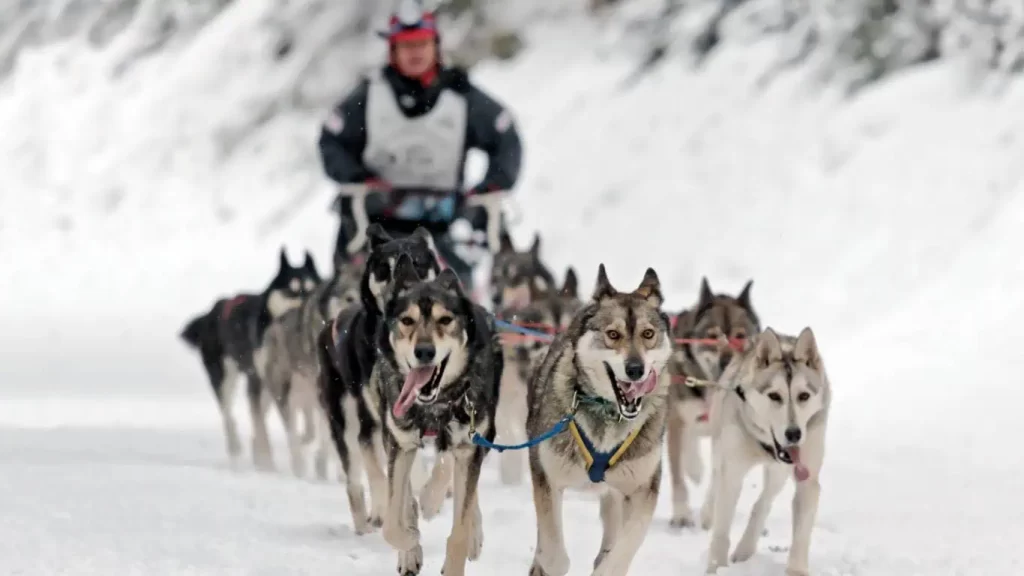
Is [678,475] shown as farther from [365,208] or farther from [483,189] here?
[365,208]

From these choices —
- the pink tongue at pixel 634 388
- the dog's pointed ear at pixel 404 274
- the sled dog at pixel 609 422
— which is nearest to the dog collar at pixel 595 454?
the sled dog at pixel 609 422

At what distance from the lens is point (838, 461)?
7.09 metres

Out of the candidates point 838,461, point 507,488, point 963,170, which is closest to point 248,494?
point 507,488

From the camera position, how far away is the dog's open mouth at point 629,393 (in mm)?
3764

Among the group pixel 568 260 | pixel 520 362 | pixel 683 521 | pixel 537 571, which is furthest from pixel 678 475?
pixel 568 260

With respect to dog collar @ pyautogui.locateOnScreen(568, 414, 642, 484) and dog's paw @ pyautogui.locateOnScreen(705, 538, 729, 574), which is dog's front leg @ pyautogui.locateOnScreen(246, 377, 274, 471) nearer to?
dog's paw @ pyautogui.locateOnScreen(705, 538, 729, 574)

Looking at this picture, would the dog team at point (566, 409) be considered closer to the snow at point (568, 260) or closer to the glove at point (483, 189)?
the snow at point (568, 260)

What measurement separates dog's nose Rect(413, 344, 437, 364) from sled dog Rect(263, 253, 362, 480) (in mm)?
2341

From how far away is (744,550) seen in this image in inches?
185

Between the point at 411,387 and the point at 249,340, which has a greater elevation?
the point at 249,340

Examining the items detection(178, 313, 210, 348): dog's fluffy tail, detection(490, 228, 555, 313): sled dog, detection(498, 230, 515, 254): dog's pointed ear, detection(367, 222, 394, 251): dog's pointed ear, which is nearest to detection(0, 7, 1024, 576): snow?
detection(178, 313, 210, 348): dog's fluffy tail

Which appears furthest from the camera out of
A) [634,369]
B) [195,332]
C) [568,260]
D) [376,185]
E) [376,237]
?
[568,260]

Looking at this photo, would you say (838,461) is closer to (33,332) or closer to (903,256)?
(903,256)

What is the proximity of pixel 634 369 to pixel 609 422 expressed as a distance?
24cm
